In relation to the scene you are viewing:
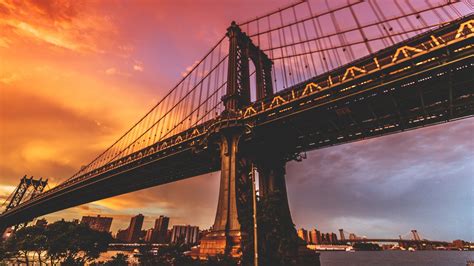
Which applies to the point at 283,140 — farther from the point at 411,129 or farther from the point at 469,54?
the point at 469,54

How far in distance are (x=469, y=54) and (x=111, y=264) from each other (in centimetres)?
2862

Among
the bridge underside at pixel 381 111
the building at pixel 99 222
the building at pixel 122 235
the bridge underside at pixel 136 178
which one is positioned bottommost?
the bridge underside at pixel 381 111

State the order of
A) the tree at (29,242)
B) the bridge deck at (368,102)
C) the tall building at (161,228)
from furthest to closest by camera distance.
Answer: the tall building at (161,228)
the tree at (29,242)
the bridge deck at (368,102)

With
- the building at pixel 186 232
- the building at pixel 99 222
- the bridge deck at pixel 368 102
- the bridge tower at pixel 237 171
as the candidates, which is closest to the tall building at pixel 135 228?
the building at pixel 186 232

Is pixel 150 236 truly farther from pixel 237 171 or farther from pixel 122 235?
pixel 237 171

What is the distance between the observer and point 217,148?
2473 centimetres

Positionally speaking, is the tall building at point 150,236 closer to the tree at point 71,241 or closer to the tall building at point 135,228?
the tall building at point 135,228

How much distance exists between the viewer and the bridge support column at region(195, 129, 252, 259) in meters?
18.2

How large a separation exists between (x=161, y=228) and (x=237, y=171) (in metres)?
161

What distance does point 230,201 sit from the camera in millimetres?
20422

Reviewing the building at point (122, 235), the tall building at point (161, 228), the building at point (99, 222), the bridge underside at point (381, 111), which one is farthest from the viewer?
the building at point (99, 222)

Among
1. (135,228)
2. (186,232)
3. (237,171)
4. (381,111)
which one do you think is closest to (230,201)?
(237,171)

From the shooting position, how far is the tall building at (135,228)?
523 ft

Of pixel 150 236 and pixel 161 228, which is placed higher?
pixel 161 228
